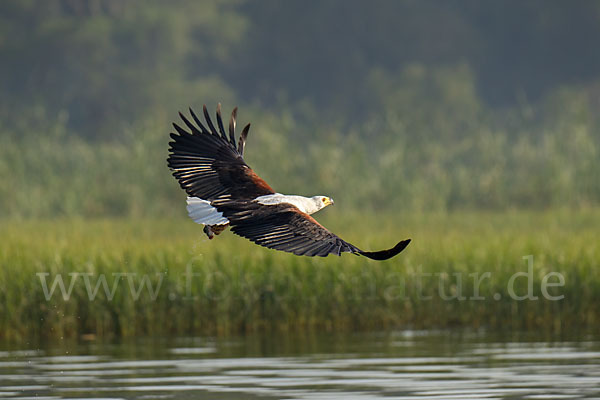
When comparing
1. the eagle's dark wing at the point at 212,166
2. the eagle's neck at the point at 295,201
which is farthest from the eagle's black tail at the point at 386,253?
the eagle's dark wing at the point at 212,166

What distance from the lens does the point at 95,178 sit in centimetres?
3338

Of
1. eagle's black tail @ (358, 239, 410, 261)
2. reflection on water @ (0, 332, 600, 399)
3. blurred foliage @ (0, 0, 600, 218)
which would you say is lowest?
reflection on water @ (0, 332, 600, 399)

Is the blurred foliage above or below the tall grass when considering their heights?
above

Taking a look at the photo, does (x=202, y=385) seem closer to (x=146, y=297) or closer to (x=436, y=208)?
(x=146, y=297)

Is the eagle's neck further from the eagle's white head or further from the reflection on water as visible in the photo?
the reflection on water

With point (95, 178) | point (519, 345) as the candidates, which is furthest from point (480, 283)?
point (95, 178)

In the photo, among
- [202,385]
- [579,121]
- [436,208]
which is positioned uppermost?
[579,121]

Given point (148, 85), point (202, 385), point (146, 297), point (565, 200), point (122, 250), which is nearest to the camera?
point (202, 385)

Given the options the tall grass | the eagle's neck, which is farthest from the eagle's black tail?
the tall grass

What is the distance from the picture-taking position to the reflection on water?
1253 centimetres

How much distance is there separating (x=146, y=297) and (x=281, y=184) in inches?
577

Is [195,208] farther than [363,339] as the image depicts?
No

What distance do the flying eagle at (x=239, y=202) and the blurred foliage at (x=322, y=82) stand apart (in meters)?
21.4

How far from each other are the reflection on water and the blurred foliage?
1737 centimetres
